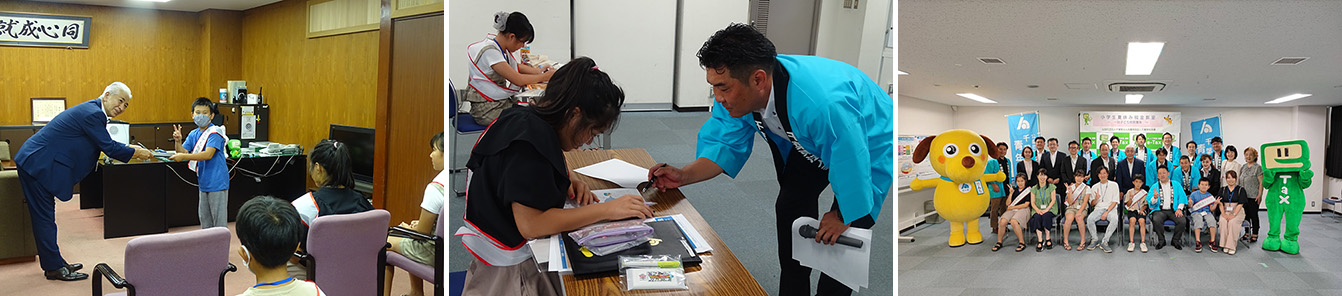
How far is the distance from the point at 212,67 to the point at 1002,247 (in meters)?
8.61

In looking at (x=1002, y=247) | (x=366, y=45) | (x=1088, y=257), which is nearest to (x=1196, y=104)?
(x=1088, y=257)

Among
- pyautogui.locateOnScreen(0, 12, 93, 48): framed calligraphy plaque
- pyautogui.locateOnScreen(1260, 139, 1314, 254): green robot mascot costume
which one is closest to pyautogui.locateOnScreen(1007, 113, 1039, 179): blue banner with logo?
pyautogui.locateOnScreen(1260, 139, 1314, 254): green robot mascot costume

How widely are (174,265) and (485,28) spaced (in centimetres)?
229

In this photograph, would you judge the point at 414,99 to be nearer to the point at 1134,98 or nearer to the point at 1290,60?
the point at 1290,60

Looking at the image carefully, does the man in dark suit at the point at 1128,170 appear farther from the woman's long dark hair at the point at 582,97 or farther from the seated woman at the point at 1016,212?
the woman's long dark hair at the point at 582,97

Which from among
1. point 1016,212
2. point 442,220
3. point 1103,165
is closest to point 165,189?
point 442,220

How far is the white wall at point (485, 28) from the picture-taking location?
108 cm

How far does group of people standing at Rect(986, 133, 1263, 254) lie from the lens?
8844 mm

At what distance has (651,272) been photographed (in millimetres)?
987

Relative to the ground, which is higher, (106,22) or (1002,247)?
(106,22)

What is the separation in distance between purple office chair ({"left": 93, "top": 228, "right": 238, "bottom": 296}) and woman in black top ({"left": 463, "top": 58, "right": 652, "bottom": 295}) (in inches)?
81.8

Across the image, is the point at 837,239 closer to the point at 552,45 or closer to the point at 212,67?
the point at 552,45

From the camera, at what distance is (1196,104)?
12.3 metres

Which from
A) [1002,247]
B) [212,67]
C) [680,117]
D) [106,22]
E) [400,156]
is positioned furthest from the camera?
[1002,247]
